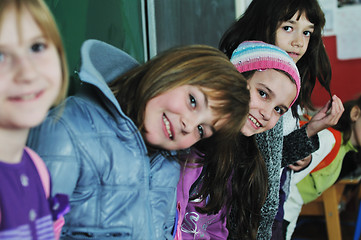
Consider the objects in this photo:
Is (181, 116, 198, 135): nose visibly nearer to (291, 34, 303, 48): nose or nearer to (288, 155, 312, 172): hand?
(291, 34, 303, 48): nose

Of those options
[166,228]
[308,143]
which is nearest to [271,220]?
[308,143]

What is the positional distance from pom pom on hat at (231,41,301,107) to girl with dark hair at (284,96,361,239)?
60cm

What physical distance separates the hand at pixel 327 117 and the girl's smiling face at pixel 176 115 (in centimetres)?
72

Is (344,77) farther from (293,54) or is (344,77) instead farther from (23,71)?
(23,71)

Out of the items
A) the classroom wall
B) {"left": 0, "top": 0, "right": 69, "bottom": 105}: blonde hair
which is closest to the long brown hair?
{"left": 0, "top": 0, "right": 69, "bottom": 105}: blonde hair

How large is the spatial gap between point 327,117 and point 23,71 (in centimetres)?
120

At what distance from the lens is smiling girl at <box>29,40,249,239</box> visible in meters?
0.77

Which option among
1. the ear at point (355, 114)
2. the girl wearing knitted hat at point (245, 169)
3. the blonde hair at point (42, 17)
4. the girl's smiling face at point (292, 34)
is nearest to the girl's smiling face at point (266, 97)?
the girl wearing knitted hat at point (245, 169)

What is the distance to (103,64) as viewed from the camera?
0.96 meters

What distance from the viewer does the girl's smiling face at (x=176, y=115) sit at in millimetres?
898

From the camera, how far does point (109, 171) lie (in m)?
0.80

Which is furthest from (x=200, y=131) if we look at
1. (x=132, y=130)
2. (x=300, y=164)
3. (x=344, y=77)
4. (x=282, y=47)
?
(x=344, y=77)

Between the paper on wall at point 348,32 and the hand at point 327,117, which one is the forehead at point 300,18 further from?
the paper on wall at point 348,32

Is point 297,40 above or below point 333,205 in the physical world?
above
